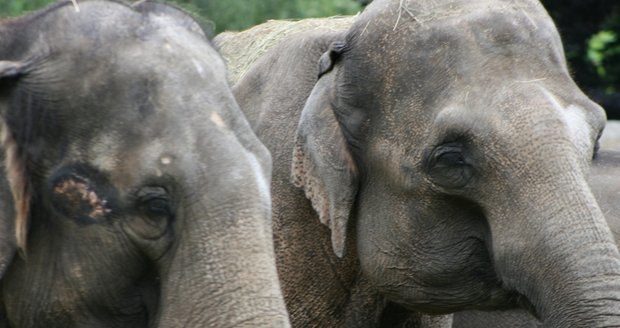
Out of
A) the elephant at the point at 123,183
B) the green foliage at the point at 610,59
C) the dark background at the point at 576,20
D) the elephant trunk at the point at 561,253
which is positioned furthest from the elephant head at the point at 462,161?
the green foliage at the point at 610,59

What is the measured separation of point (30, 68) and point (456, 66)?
4.26ft

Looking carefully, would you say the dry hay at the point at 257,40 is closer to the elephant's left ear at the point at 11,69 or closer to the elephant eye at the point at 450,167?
the elephant eye at the point at 450,167

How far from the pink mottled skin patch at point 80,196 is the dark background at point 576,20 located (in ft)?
24.3

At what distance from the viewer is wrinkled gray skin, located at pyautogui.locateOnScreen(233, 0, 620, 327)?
4250mm

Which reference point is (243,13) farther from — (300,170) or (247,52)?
(300,170)

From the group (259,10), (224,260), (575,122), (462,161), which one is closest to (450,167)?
(462,161)

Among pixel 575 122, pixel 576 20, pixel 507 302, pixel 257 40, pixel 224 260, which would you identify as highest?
pixel 224 260

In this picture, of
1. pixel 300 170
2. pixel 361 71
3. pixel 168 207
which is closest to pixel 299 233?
pixel 300 170

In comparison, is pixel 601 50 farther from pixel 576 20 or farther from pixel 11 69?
pixel 11 69

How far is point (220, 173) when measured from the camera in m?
3.72

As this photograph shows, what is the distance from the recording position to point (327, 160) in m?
4.95

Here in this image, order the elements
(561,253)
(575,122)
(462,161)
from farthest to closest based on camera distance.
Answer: (462,161), (575,122), (561,253)

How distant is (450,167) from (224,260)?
1.05 meters

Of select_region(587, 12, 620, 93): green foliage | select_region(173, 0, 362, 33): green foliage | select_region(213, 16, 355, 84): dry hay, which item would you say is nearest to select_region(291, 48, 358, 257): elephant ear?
select_region(213, 16, 355, 84): dry hay
